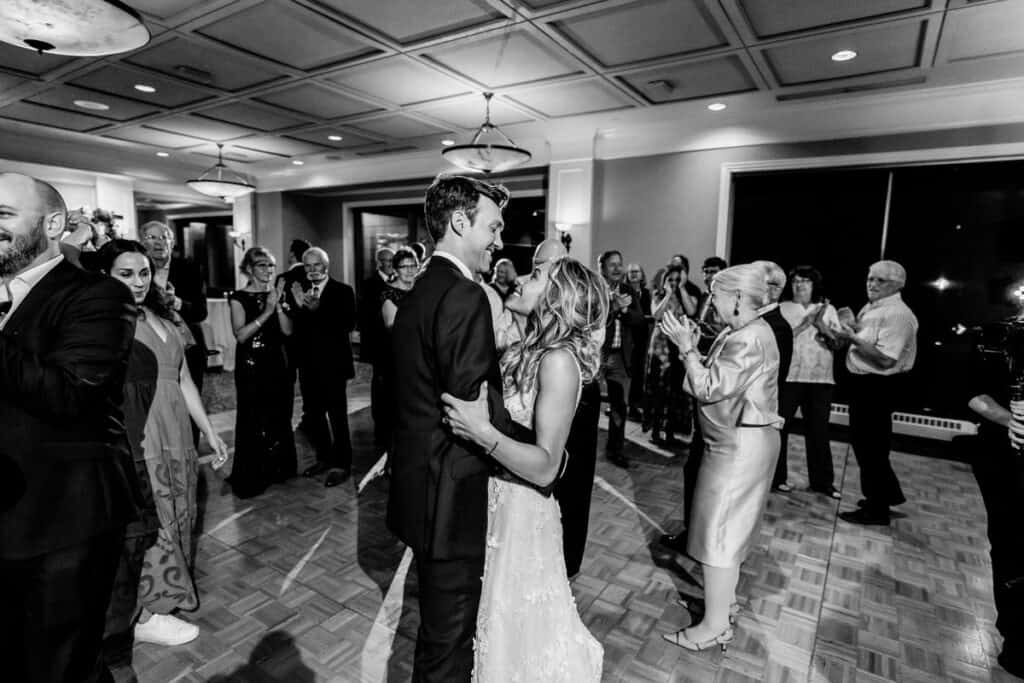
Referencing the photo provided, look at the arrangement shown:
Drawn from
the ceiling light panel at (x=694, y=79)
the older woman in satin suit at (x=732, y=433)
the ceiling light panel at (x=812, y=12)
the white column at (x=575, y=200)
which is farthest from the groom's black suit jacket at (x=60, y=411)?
the white column at (x=575, y=200)

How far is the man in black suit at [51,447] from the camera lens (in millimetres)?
1222

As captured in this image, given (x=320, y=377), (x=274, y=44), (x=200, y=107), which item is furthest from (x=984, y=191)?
(x=200, y=107)

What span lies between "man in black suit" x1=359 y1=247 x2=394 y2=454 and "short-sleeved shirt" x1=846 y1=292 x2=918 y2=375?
3.04 m

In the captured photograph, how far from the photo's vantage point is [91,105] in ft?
21.1

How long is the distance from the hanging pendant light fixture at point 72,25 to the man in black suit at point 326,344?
1.55 meters

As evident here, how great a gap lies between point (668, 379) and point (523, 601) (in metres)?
3.54

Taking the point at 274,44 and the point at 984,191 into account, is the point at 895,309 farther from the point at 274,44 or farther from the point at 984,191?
the point at 274,44

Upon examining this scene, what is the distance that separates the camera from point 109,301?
133 cm

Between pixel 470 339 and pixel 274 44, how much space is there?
4.43 meters

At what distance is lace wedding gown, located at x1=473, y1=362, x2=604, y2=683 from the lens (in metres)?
1.57

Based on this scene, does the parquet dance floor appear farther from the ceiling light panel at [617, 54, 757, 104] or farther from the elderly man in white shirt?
the ceiling light panel at [617, 54, 757, 104]

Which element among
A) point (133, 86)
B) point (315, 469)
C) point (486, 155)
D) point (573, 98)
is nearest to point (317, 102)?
point (133, 86)

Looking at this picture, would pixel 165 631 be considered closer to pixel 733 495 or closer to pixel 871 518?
pixel 733 495

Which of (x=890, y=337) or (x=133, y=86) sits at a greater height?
(x=133, y=86)
